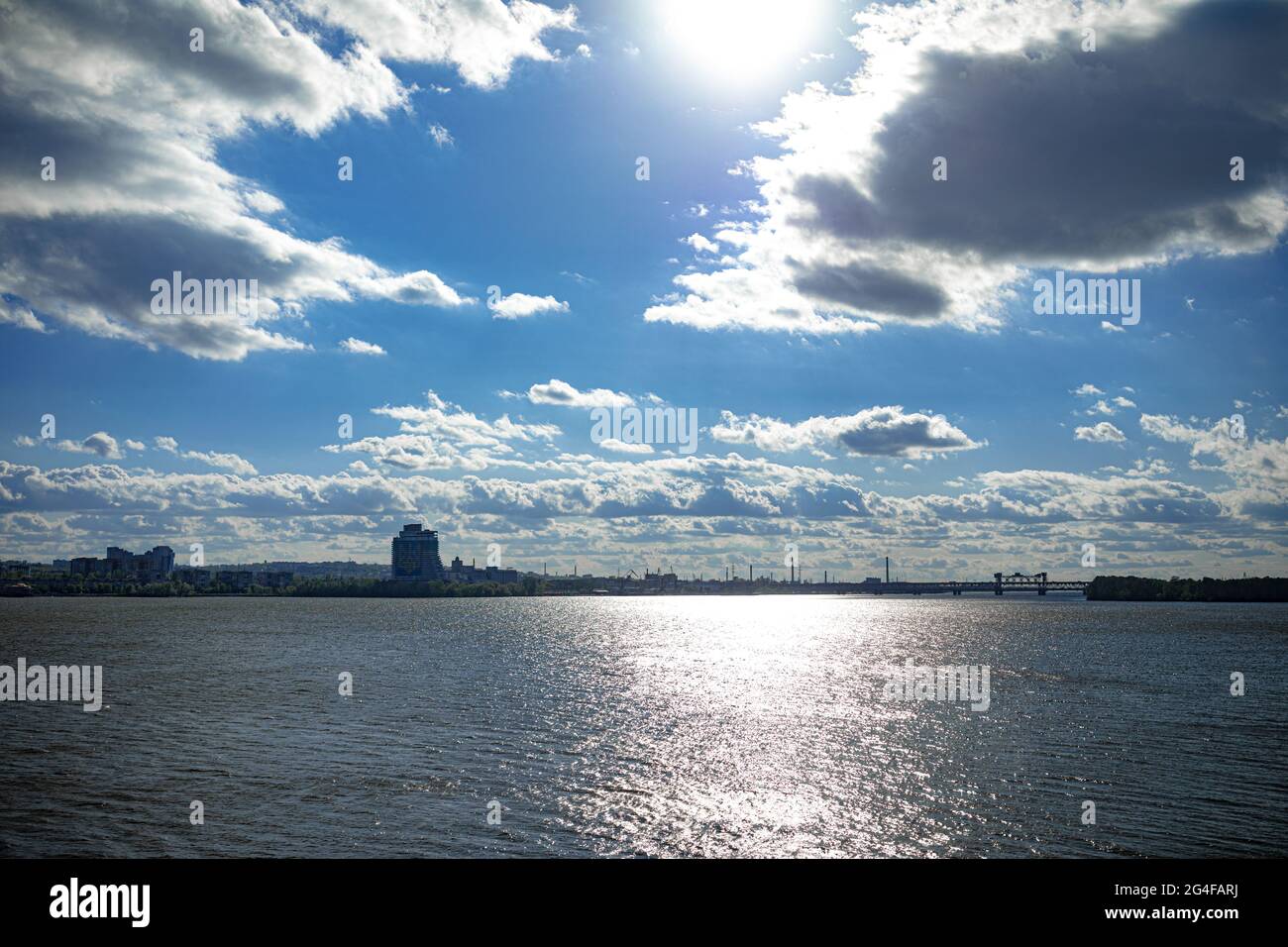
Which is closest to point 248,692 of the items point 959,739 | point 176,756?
point 176,756

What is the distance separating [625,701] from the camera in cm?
7906

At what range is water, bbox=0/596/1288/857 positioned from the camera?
35844mm

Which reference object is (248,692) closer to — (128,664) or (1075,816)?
(128,664)

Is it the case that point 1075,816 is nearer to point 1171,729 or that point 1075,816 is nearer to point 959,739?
point 959,739

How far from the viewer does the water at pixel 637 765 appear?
118 feet

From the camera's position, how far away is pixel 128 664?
344 feet

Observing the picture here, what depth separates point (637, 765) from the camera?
50.6 metres

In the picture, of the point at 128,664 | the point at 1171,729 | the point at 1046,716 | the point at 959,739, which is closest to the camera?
the point at 959,739

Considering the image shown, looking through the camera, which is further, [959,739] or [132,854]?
[959,739]
